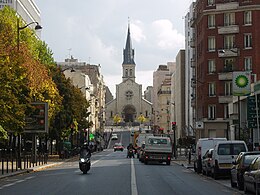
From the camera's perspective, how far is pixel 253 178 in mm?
19141

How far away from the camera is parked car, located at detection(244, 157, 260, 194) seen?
1852cm

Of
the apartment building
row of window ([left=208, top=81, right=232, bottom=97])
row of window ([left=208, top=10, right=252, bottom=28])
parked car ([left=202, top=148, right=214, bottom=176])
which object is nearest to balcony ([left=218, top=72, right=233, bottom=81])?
the apartment building

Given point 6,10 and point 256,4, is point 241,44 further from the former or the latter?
point 6,10

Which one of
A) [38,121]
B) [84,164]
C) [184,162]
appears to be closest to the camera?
[84,164]

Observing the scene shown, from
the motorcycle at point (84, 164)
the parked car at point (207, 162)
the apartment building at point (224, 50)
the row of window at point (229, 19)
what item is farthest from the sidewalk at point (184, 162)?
the row of window at point (229, 19)

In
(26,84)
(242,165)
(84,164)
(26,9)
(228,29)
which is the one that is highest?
(26,9)

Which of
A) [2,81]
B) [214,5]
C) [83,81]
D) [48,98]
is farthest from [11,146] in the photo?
[83,81]

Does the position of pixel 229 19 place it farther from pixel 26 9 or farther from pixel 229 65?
pixel 26 9

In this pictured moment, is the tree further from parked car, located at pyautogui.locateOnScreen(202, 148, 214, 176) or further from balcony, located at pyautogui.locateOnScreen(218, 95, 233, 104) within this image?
balcony, located at pyautogui.locateOnScreen(218, 95, 233, 104)

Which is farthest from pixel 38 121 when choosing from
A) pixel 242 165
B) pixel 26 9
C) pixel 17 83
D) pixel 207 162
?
pixel 26 9

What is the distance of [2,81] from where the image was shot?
34625 mm

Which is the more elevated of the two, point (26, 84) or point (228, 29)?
point (228, 29)

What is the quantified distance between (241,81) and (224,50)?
3465cm

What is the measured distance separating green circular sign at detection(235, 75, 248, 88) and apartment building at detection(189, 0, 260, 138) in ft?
108
